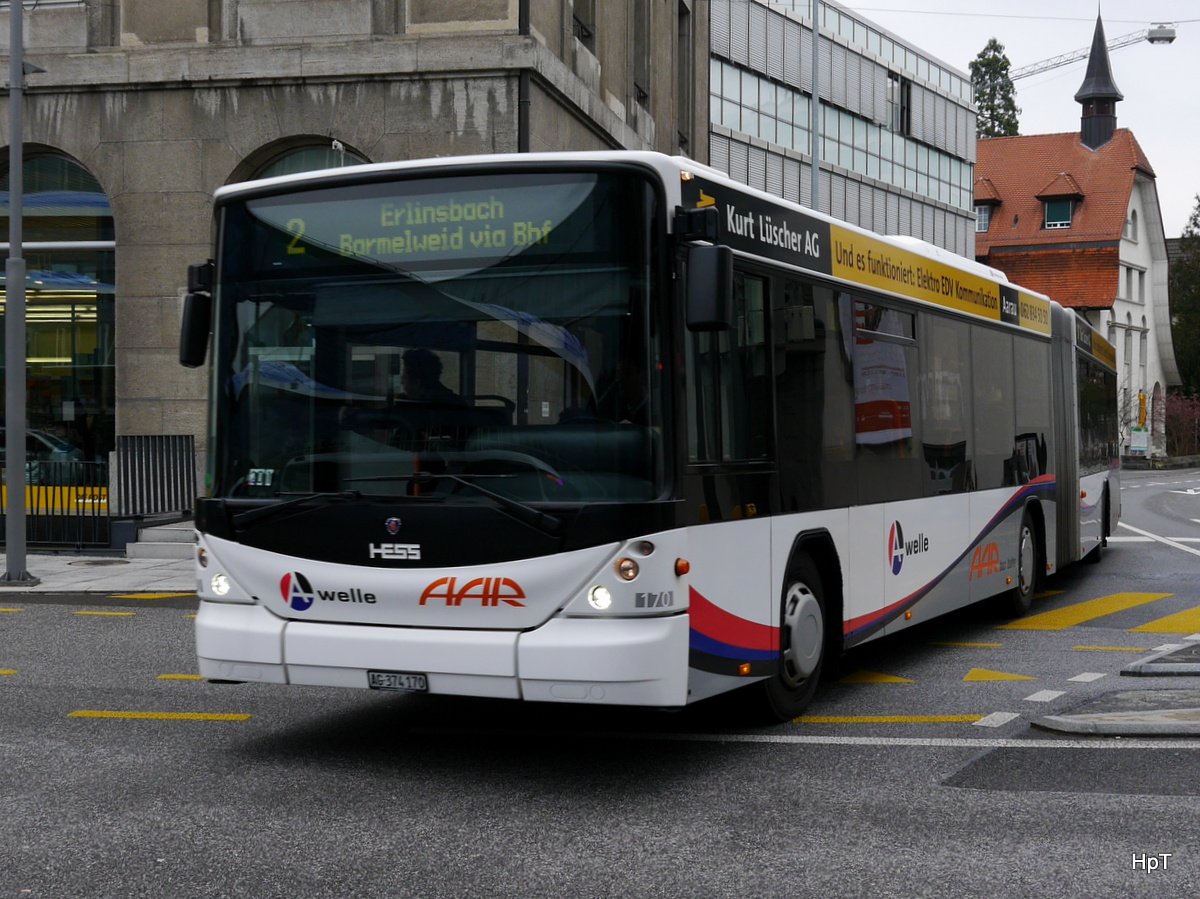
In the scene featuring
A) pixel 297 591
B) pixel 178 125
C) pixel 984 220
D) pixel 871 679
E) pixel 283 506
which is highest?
pixel 984 220

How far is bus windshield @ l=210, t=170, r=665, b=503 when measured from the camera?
6.43 meters

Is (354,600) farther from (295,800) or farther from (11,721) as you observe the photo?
(11,721)

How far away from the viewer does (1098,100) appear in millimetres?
83625

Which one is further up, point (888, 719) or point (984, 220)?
point (984, 220)

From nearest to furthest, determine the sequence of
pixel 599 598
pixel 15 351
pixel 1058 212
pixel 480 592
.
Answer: pixel 599 598 < pixel 480 592 < pixel 15 351 < pixel 1058 212

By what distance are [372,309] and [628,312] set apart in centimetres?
118

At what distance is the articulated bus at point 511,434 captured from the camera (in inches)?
251

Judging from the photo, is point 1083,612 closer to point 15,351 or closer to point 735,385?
point 735,385

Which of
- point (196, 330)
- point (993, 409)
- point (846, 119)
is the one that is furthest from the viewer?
point (846, 119)

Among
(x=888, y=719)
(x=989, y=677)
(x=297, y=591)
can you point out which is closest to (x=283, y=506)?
(x=297, y=591)

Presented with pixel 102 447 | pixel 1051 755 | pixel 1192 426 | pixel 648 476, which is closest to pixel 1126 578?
pixel 1051 755

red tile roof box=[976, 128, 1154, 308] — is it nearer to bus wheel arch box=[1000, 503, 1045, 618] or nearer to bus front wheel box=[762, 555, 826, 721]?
bus wheel arch box=[1000, 503, 1045, 618]

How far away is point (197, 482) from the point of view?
19594 mm

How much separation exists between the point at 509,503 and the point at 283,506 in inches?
44.9
